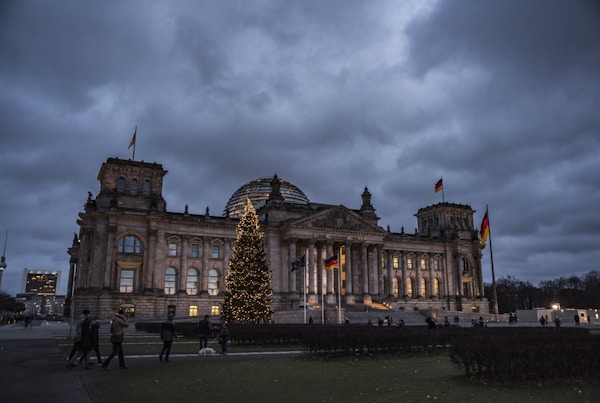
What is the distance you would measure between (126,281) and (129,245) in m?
5.25

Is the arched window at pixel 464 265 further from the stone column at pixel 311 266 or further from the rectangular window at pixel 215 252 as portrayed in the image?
the rectangular window at pixel 215 252

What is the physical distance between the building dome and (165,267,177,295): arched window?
79.2ft

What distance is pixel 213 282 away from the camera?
253ft

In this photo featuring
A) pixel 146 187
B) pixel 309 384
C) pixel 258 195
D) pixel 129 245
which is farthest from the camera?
pixel 258 195

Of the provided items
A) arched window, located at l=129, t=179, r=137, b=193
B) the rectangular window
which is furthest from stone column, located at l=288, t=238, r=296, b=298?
arched window, located at l=129, t=179, r=137, b=193

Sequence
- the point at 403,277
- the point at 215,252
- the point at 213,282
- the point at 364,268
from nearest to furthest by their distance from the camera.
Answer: the point at 213,282
the point at 215,252
the point at 364,268
the point at 403,277

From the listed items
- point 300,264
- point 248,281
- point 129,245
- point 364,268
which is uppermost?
point 129,245

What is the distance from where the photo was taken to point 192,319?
6456 cm

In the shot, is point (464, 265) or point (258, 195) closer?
point (258, 195)

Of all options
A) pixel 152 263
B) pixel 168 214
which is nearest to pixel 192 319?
pixel 152 263

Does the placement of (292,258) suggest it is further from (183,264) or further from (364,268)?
(183,264)

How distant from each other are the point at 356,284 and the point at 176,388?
2895 inches

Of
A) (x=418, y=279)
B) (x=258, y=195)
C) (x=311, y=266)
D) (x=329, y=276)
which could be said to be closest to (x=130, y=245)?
(x=311, y=266)

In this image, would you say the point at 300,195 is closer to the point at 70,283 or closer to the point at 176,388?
the point at 70,283
